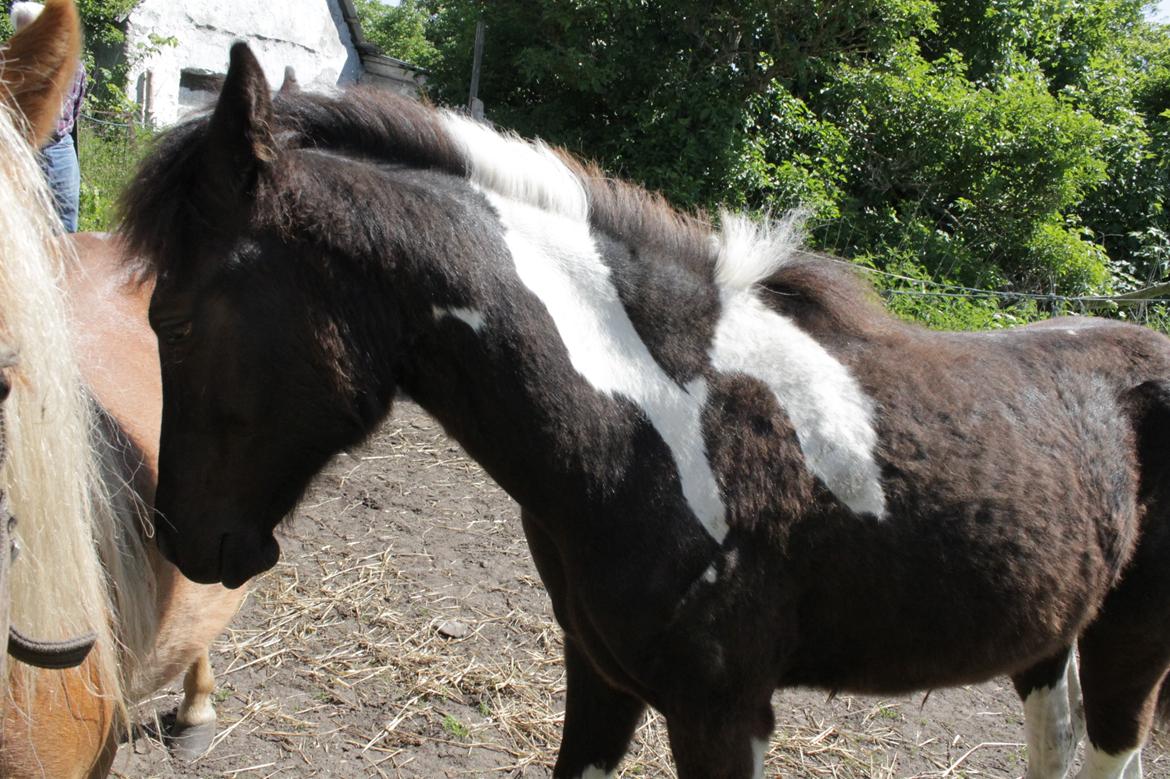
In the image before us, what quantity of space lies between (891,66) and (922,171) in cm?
140

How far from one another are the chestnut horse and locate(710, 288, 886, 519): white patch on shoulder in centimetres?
120

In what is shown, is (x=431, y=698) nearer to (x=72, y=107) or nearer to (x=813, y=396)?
(x=813, y=396)

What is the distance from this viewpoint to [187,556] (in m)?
1.73

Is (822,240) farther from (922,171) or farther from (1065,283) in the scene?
(1065,283)

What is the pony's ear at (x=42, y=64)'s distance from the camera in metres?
1.34

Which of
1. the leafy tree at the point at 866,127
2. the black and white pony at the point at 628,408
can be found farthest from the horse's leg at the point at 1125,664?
the leafy tree at the point at 866,127

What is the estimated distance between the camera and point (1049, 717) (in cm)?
280

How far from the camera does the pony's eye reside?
64.6 inches

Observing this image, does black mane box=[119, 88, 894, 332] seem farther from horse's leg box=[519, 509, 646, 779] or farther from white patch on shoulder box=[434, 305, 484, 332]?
horse's leg box=[519, 509, 646, 779]

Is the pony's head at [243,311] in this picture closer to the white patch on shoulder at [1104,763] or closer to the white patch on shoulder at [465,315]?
the white patch on shoulder at [465,315]

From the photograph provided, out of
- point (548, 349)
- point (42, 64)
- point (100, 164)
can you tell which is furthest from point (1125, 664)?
point (100, 164)

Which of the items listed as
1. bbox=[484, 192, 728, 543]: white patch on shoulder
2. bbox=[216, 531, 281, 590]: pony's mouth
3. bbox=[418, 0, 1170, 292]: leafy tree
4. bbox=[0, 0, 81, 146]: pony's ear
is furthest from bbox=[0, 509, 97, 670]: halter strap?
bbox=[418, 0, 1170, 292]: leafy tree

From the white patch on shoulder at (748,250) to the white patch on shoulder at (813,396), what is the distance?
1.4 inches

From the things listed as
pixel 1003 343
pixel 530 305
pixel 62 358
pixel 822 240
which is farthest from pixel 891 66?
pixel 62 358
